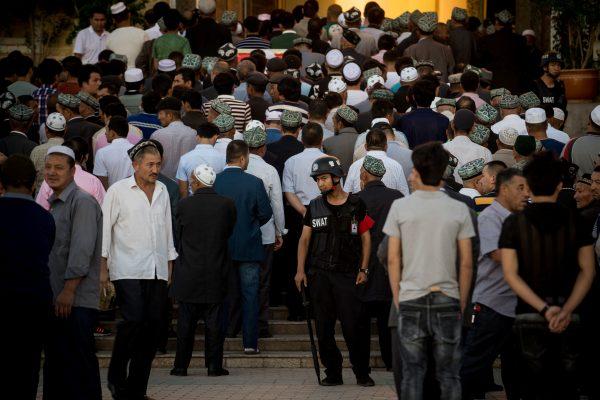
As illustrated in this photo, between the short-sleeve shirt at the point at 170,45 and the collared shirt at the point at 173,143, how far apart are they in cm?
528

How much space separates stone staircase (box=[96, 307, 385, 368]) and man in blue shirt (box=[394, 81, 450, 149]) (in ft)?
Result: 7.62

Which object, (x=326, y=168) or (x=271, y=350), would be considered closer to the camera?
Result: (x=326, y=168)

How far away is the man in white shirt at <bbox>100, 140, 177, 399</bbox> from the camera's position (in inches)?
456

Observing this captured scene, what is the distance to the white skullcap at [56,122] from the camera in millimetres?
15055

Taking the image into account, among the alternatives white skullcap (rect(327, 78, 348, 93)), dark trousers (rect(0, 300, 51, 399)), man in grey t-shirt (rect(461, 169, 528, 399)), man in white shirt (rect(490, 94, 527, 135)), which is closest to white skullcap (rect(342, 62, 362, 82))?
white skullcap (rect(327, 78, 348, 93))

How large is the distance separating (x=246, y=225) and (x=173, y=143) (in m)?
1.89

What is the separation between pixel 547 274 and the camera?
920cm

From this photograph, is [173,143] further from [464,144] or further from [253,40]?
[253,40]

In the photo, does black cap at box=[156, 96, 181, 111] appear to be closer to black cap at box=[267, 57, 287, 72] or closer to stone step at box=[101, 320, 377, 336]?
stone step at box=[101, 320, 377, 336]

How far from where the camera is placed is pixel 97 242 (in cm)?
1090

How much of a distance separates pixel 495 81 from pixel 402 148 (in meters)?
6.76

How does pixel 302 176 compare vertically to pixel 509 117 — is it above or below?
below

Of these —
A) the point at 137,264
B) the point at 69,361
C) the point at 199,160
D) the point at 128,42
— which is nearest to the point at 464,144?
the point at 199,160

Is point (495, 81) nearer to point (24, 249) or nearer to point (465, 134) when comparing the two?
point (465, 134)
